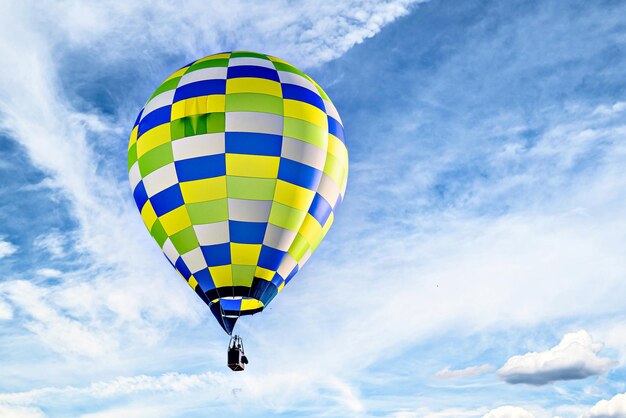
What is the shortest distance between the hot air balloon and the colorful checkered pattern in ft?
0.09

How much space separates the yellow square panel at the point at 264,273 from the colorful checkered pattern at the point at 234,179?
3 centimetres

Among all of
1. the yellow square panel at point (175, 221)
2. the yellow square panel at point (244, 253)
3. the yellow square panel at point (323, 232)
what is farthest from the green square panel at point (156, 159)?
the yellow square panel at point (323, 232)

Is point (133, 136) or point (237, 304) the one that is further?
point (133, 136)

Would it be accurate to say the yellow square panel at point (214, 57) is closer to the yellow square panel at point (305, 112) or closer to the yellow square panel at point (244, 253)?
the yellow square panel at point (305, 112)

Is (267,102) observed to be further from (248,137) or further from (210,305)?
(210,305)

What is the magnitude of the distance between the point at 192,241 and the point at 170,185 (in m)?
1.61

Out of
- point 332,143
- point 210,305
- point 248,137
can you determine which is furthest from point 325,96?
point 210,305

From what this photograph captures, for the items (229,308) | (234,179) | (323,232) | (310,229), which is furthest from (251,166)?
(229,308)

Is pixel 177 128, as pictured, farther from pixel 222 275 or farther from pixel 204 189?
pixel 222 275

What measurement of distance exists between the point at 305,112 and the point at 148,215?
17.0ft

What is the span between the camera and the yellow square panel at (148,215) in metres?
19.5

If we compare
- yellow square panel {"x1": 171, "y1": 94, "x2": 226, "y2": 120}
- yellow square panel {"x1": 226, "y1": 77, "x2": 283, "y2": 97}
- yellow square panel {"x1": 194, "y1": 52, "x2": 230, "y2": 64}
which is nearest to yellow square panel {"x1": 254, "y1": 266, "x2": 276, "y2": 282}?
yellow square panel {"x1": 171, "y1": 94, "x2": 226, "y2": 120}

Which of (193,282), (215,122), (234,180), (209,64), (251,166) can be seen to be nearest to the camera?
(234,180)

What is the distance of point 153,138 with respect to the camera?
19438 mm
